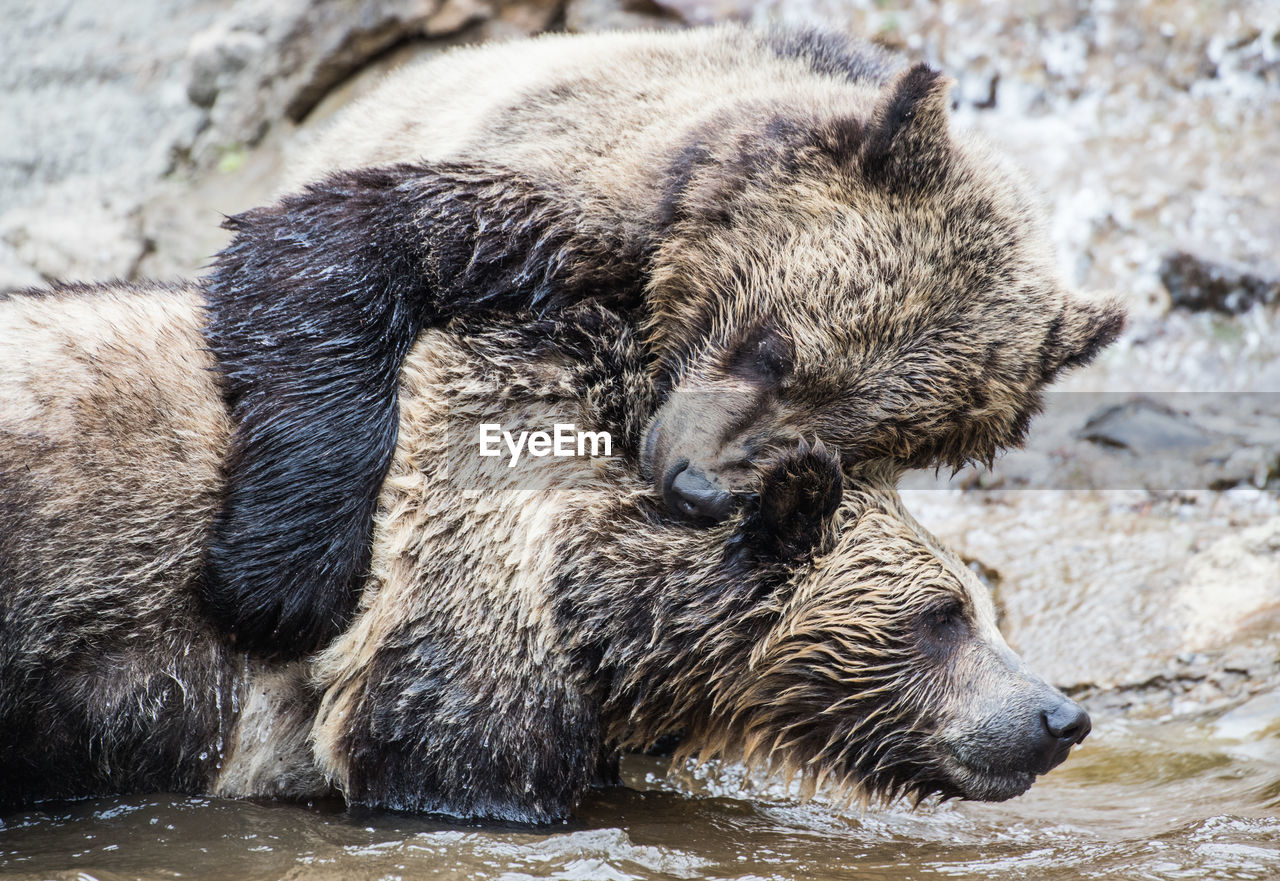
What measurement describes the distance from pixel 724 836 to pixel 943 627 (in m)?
1.24

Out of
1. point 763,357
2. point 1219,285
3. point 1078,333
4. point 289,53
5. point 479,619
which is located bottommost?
point 479,619

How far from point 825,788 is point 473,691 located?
6.22 ft

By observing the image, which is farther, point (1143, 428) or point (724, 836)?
point (1143, 428)

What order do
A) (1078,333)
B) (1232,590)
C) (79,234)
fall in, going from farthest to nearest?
1. (79,234)
2. (1232,590)
3. (1078,333)

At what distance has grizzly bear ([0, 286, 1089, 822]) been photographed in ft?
16.6

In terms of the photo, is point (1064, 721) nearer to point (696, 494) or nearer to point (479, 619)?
point (696, 494)

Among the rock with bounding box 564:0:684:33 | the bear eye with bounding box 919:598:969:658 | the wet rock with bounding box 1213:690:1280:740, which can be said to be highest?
the rock with bounding box 564:0:684:33

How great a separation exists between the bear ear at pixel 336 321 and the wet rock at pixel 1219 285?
234 inches

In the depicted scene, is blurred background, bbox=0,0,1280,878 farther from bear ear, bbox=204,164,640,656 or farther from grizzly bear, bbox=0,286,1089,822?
bear ear, bbox=204,164,640,656

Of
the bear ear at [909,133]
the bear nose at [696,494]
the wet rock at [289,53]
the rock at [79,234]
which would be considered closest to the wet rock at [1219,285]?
the bear ear at [909,133]

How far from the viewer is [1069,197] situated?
10727 mm

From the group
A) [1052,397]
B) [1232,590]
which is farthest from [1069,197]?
[1232,590]

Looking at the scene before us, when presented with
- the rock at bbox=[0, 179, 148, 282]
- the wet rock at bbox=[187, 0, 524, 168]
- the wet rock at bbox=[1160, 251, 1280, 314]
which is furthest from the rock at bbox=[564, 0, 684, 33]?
the wet rock at bbox=[1160, 251, 1280, 314]

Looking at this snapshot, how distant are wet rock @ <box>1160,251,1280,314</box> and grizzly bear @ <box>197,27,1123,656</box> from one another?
4.35 m
